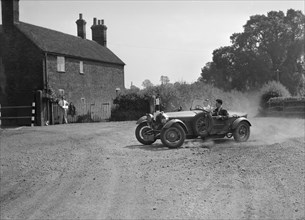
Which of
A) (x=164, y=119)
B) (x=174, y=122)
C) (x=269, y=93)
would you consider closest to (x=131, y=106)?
(x=269, y=93)

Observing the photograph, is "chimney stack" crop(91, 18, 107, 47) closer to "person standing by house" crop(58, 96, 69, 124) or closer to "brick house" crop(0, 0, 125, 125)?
"brick house" crop(0, 0, 125, 125)

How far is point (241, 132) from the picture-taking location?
545 inches

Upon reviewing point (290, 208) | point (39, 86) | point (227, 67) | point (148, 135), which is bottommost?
point (290, 208)

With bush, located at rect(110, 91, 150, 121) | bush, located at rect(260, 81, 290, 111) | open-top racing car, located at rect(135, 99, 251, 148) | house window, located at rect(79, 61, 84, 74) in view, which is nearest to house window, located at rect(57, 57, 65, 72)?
house window, located at rect(79, 61, 84, 74)

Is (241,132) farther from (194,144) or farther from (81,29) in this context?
(81,29)

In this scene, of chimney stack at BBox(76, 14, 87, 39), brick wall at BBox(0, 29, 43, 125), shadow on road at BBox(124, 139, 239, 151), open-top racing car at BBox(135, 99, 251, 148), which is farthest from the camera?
chimney stack at BBox(76, 14, 87, 39)

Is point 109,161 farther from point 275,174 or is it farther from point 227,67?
point 227,67

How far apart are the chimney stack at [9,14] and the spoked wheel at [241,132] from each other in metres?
24.2

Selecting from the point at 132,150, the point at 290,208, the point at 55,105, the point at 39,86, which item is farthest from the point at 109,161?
the point at 39,86

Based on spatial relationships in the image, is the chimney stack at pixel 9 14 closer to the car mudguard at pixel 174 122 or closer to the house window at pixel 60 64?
the house window at pixel 60 64

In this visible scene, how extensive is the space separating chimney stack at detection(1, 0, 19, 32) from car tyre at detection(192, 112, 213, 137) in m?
23.8

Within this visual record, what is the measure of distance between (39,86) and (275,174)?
83.9 feet

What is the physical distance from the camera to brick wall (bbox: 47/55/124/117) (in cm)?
3256

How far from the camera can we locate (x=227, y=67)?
62.7m
